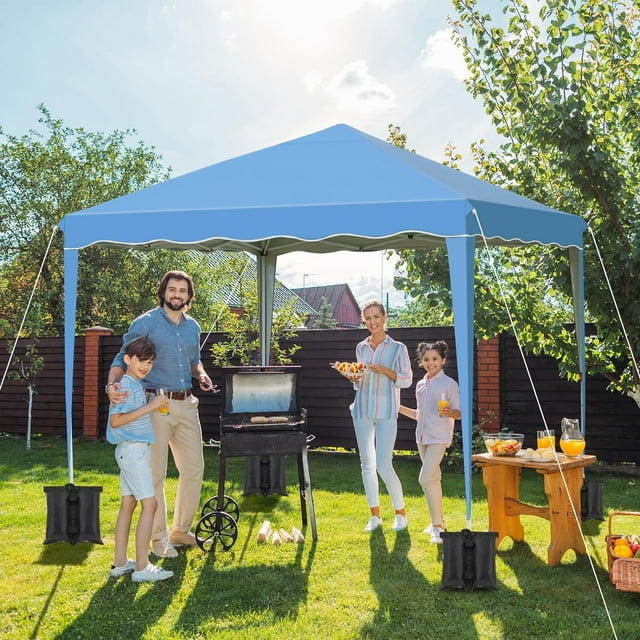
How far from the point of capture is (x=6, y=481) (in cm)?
761

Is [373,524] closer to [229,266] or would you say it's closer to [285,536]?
[285,536]

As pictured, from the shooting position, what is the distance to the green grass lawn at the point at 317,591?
3443 millimetres

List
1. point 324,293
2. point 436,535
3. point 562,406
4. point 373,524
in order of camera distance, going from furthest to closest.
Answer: point 324,293 → point 562,406 → point 373,524 → point 436,535

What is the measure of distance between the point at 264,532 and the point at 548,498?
1.88m

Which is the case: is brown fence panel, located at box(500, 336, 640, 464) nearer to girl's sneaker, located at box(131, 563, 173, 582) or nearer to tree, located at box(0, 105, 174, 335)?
girl's sneaker, located at box(131, 563, 173, 582)

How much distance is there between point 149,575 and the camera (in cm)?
409

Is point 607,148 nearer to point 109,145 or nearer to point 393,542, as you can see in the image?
point 393,542

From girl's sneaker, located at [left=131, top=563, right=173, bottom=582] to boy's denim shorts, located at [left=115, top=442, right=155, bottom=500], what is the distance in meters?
0.41

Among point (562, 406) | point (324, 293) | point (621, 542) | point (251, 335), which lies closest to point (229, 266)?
point (251, 335)

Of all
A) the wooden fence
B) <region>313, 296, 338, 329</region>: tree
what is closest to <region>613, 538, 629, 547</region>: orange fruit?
the wooden fence

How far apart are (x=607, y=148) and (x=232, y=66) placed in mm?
3352

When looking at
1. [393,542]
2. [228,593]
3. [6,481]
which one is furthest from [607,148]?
[6,481]

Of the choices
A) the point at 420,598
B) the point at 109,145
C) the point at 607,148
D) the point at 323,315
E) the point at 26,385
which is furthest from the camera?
the point at 323,315

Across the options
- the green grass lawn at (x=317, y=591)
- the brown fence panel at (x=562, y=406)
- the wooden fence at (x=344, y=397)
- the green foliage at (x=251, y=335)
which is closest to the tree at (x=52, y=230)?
the wooden fence at (x=344, y=397)
